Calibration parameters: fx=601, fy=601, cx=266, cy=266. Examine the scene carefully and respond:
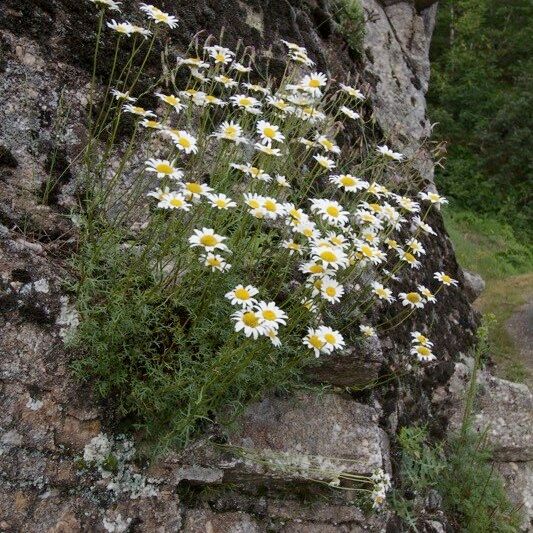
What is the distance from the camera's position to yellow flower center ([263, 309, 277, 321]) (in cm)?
237

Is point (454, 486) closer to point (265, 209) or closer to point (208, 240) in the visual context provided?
A: point (265, 209)

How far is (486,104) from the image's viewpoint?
64.6ft

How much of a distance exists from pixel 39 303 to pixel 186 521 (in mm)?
1220

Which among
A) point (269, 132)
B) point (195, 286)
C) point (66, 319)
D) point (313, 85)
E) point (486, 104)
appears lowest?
point (486, 104)

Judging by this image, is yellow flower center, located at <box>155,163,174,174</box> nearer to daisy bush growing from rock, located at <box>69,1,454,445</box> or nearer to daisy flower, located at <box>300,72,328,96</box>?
daisy bush growing from rock, located at <box>69,1,454,445</box>

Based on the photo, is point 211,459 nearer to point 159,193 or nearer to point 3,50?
point 159,193

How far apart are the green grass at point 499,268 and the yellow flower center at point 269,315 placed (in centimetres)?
458

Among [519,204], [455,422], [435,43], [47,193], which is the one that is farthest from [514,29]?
[47,193]

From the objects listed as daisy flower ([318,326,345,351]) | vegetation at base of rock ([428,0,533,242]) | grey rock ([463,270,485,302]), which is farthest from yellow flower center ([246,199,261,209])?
vegetation at base of rock ([428,0,533,242])

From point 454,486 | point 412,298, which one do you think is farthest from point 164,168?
point 454,486

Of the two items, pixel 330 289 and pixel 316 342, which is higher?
pixel 330 289

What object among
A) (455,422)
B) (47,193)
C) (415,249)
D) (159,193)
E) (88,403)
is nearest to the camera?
(159,193)

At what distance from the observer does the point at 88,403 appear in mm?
2727

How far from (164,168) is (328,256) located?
31.6 inches
